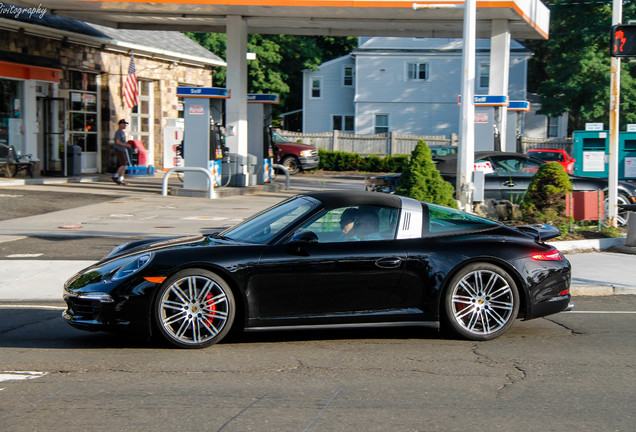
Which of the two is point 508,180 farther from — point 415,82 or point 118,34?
point 415,82

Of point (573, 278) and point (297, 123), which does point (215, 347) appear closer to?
point (573, 278)

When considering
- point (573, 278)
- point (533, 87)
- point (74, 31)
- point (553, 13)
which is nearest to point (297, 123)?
point (533, 87)

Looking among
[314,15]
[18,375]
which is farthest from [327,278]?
[314,15]

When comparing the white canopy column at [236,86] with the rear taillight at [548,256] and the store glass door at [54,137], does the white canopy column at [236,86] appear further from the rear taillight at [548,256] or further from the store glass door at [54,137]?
the rear taillight at [548,256]

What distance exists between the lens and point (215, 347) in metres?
6.80

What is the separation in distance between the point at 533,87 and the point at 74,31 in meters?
42.4

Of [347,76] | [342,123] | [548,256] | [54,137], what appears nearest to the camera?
[548,256]

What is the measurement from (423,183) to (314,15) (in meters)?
10.9

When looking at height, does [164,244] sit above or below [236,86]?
below

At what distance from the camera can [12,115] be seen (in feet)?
74.9

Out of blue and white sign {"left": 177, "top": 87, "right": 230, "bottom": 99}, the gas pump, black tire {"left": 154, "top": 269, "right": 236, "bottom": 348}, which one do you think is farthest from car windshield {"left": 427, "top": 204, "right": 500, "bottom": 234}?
the gas pump

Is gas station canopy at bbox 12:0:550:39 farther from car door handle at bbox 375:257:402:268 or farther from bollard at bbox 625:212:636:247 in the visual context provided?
car door handle at bbox 375:257:402:268

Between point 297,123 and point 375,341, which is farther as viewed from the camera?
point 297,123

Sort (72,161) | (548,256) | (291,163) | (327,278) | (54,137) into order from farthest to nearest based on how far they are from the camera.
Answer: (291,163) < (72,161) < (54,137) < (548,256) < (327,278)
